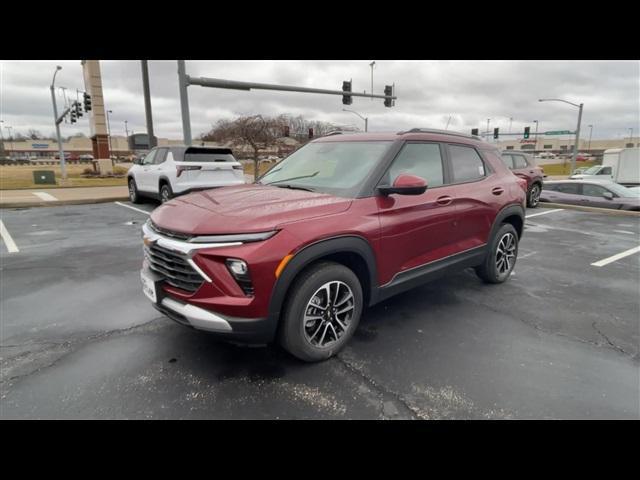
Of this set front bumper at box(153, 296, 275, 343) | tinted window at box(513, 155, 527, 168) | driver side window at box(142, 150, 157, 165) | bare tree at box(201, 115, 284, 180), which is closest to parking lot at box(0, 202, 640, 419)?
front bumper at box(153, 296, 275, 343)

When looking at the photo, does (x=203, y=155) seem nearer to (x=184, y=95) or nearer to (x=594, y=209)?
(x=184, y=95)

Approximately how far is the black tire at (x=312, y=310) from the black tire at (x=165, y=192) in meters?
7.67

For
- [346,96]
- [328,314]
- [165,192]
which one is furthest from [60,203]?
[328,314]

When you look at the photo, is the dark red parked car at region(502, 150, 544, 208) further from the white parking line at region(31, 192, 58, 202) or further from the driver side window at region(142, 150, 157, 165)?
the white parking line at region(31, 192, 58, 202)

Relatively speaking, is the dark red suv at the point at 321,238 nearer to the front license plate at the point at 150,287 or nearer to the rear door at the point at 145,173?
the front license plate at the point at 150,287

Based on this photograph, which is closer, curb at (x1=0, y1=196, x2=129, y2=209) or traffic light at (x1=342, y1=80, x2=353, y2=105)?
curb at (x1=0, y1=196, x2=129, y2=209)

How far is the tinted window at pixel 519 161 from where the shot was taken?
469 inches

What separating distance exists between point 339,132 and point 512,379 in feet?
10.1

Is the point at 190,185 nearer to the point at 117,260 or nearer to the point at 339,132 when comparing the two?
the point at 117,260

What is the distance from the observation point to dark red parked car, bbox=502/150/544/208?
1177 cm

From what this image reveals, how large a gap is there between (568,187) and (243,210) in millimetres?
13624

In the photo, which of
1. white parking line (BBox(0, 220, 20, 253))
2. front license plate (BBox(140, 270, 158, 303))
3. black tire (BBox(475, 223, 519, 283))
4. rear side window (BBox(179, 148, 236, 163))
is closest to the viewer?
front license plate (BBox(140, 270, 158, 303))

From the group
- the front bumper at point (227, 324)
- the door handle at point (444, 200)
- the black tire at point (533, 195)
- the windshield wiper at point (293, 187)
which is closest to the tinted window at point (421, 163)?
the door handle at point (444, 200)
